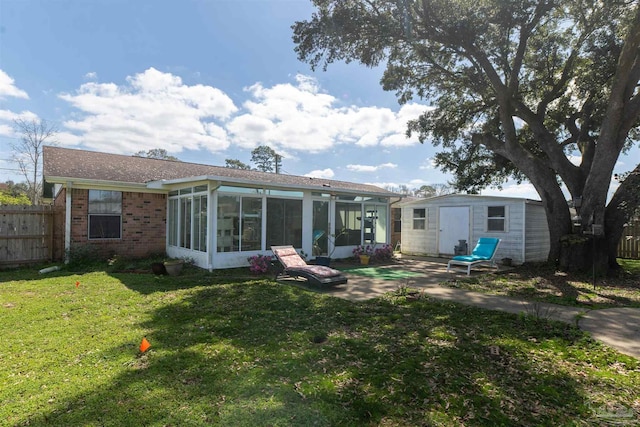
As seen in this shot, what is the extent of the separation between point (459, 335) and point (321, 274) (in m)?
3.79

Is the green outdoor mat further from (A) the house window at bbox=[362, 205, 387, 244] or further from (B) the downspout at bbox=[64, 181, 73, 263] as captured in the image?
(B) the downspout at bbox=[64, 181, 73, 263]

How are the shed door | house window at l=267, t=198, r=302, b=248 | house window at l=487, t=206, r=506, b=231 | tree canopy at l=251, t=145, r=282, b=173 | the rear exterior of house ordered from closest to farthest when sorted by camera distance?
house window at l=267, t=198, r=302, b=248 < the rear exterior of house < house window at l=487, t=206, r=506, b=231 < the shed door < tree canopy at l=251, t=145, r=282, b=173

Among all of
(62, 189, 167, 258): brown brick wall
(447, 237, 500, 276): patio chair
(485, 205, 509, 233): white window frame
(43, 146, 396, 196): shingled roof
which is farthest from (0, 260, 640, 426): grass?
(485, 205, 509, 233): white window frame

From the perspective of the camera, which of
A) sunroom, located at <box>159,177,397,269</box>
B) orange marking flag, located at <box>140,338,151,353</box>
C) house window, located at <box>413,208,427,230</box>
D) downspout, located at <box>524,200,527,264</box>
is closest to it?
orange marking flag, located at <box>140,338,151,353</box>

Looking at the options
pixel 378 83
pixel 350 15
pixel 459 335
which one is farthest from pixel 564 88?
pixel 459 335

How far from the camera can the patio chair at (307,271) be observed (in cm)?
776

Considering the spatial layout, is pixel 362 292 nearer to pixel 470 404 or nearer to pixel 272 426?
pixel 470 404

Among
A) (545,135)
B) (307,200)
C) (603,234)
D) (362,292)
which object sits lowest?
(362,292)

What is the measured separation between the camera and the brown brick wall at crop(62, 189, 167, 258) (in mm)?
10609

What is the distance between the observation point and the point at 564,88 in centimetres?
1241

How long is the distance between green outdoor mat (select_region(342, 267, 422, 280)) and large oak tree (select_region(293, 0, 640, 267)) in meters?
4.95

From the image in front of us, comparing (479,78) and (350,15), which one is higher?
(350,15)

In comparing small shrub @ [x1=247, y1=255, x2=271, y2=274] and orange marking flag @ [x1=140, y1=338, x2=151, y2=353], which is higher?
small shrub @ [x1=247, y1=255, x2=271, y2=274]

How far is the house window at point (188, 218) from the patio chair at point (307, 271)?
2.39 metres
